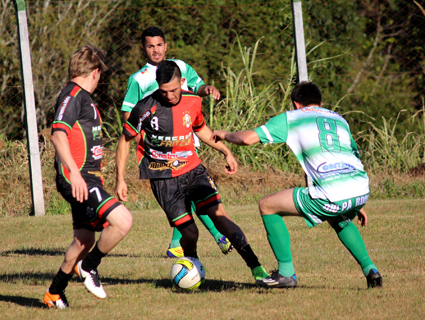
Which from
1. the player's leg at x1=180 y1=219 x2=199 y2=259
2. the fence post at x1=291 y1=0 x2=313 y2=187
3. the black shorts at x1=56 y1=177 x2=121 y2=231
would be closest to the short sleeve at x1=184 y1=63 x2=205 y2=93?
the player's leg at x1=180 y1=219 x2=199 y2=259

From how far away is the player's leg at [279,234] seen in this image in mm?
4449

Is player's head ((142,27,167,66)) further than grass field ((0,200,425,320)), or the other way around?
player's head ((142,27,167,66))

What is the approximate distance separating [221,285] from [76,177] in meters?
1.68

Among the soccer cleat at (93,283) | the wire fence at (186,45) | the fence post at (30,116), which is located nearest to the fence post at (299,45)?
the wire fence at (186,45)

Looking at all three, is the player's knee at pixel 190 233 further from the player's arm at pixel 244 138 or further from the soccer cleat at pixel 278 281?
the player's arm at pixel 244 138

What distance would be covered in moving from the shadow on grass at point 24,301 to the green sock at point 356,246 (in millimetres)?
2393

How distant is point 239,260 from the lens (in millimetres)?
5852

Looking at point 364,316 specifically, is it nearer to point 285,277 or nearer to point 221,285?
point 285,277

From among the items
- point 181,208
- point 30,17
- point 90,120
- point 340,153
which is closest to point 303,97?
point 340,153

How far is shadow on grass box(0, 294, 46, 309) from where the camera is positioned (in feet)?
14.4

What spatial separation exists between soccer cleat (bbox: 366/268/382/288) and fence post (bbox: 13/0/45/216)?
5.86m

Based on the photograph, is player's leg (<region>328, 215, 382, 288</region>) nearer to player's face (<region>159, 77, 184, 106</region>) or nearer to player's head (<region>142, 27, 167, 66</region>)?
player's face (<region>159, 77, 184, 106</region>)

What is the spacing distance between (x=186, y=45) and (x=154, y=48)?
7804 mm

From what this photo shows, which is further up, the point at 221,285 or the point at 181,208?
the point at 181,208
